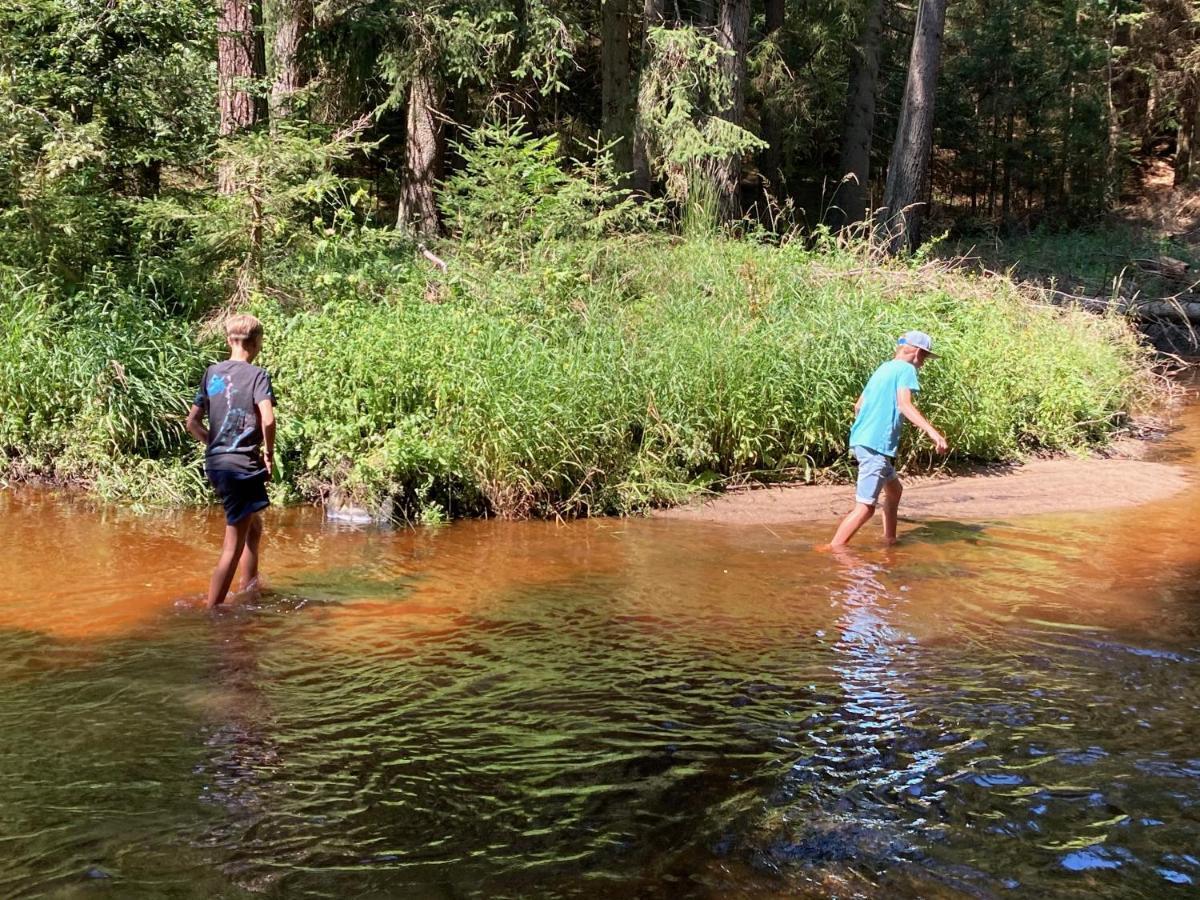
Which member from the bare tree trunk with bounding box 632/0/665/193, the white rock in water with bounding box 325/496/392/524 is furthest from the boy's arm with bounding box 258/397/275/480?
the bare tree trunk with bounding box 632/0/665/193

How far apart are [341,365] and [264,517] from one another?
60.9 inches

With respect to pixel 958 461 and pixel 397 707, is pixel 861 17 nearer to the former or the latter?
pixel 958 461

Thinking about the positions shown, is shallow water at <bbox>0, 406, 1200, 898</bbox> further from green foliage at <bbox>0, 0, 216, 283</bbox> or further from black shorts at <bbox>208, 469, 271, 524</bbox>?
green foliage at <bbox>0, 0, 216, 283</bbox>

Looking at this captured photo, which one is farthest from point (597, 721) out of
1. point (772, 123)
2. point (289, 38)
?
point (772, 123)

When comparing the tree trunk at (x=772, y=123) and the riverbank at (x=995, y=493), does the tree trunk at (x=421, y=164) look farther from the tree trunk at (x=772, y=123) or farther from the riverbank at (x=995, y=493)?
the tree trunk at (x=772, y=123)

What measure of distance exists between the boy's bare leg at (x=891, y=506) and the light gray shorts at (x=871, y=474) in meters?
0.13

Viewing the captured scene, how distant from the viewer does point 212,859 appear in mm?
3785

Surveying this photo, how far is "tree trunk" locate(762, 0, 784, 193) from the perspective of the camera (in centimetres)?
2345

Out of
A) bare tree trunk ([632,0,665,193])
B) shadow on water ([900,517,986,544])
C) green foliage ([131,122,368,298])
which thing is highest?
bare tree trunk ([632,0,665,193])

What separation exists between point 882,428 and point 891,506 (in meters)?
0.69

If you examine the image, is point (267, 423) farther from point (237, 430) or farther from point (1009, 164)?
point (1009, 164)

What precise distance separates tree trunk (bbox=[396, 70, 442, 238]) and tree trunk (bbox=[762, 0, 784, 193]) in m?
9.60

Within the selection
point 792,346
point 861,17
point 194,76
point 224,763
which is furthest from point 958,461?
point 861,17

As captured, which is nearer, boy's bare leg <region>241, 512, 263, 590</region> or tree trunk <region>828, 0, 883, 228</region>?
boy's bare leg <region>241, 512, 263, 590</region>
